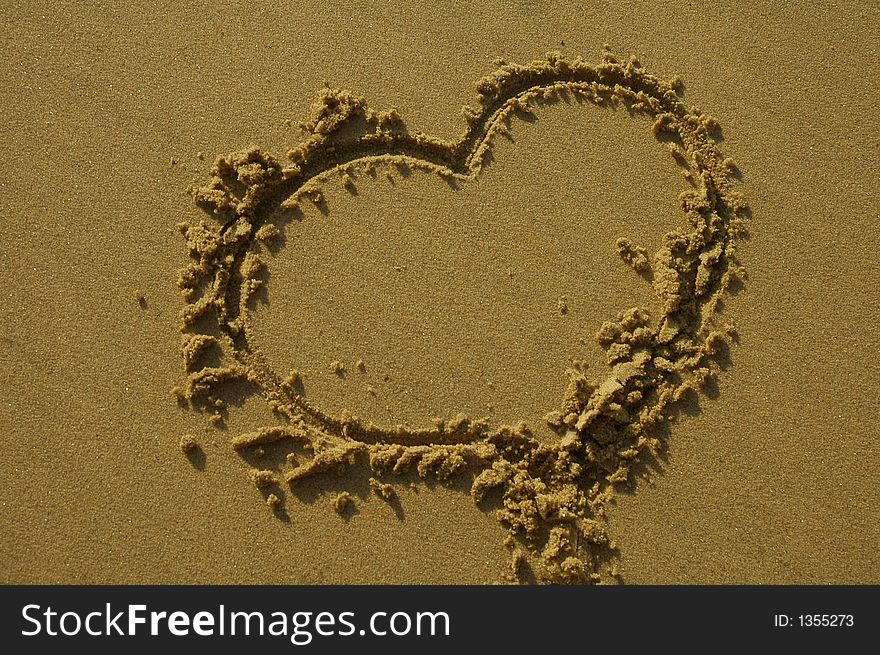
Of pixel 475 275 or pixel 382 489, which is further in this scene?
pixel 475 275

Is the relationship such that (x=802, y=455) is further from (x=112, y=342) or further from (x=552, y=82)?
(x=112, y=342)

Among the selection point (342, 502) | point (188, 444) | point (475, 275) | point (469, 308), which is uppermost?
point (475, 275)

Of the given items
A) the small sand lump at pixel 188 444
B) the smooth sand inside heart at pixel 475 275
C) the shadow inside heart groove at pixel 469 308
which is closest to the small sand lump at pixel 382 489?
the shadow inside heart groove at pixel 469 308

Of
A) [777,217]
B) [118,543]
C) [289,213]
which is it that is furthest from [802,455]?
[118,543]

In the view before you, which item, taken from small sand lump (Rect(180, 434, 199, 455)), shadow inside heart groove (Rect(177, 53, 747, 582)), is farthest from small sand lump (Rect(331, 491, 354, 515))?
small sand lump (Rect(180, 434, 199, 455))

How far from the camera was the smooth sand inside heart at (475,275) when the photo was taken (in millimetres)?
2879

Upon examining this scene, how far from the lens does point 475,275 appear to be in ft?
9.82

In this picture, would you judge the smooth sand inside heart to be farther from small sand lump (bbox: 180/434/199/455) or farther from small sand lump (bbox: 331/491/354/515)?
small sand lump (bbox: 180/434/199/455)

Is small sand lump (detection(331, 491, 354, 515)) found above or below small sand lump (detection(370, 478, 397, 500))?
below

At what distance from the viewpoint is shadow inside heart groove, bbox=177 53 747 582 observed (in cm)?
278

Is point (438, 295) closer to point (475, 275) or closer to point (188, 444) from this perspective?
point (475, 275)

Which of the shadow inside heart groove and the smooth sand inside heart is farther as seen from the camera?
the smooth sand inside heart

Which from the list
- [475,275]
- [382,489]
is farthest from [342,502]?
[475,275]

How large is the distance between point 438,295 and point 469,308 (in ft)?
0.44
